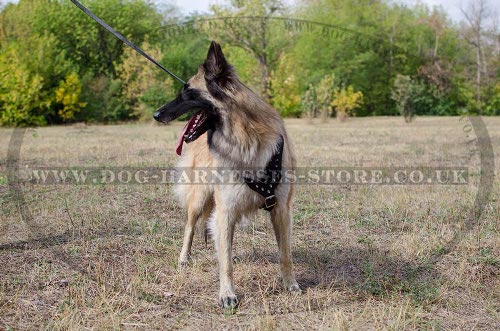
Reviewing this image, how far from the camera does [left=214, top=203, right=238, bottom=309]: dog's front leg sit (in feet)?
11.5

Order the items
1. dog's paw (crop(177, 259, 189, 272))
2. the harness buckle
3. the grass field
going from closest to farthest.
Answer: the grass field, the harness buckle, dog's paw (crop(177, 259, 189, 272))

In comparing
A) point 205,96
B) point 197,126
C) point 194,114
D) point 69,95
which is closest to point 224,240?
point 197,126

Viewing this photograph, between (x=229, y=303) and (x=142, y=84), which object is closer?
(x=229, y=303)

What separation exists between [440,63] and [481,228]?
94.7 feet

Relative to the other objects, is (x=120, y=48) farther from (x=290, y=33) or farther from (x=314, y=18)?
(x=314, y=18)

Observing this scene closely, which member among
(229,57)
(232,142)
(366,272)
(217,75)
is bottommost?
(366,272)

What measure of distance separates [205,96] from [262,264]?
5.73 ft

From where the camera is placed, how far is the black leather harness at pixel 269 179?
11.5ft

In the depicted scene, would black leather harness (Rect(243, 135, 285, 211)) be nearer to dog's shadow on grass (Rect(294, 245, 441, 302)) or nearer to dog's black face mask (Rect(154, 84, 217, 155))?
dog's black face mask (Rect(154, 84, 217, 155))

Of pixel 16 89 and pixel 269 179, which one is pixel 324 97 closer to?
pixel 16 89

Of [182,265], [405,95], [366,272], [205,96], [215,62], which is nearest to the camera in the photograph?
[215,62]

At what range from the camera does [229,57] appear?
3088 cm

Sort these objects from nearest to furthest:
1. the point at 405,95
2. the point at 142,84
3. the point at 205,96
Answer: the point at 205,96, the point at 405,95, the point at 142,84

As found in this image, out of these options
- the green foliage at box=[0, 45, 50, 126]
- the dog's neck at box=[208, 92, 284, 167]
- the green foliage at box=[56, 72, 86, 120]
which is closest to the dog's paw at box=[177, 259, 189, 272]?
the dog's neck at box=[208, 92, 284, 167]
